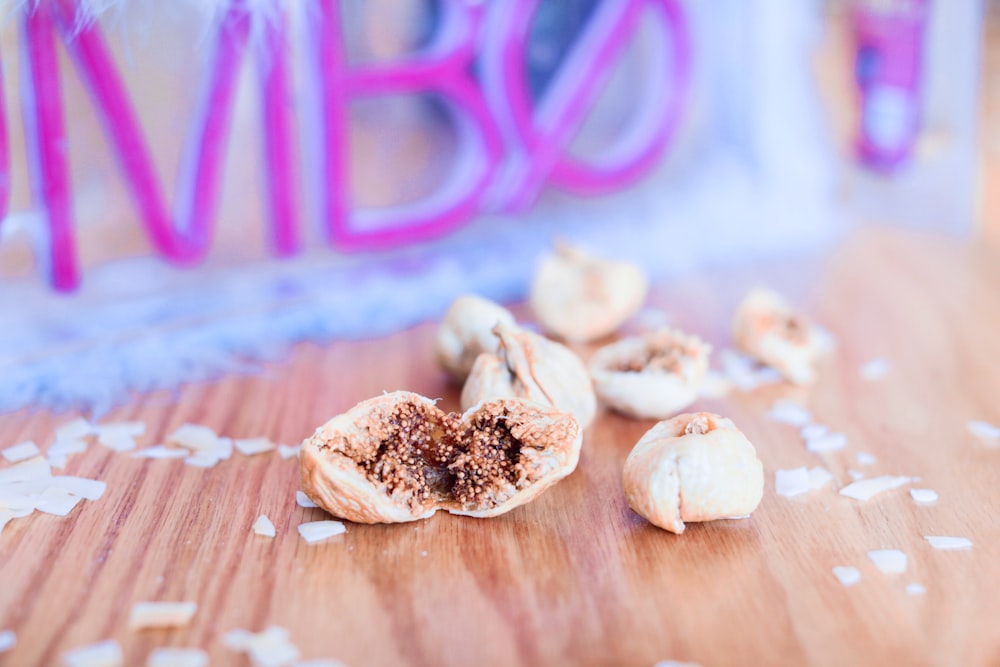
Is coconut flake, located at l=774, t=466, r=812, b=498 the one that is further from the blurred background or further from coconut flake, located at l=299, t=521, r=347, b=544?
the blurred background

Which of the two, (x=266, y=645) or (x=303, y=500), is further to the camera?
(x=303, y=500)

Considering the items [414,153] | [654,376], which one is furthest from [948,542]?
[414,153]

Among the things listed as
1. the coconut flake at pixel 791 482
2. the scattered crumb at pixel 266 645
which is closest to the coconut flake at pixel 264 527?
the scattered crumb at pixel 266 645

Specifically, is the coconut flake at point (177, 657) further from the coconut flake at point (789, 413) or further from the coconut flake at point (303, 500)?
the coconut flake at point (789, 413)

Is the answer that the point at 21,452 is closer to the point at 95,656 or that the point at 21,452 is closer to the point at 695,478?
the point at 95,656

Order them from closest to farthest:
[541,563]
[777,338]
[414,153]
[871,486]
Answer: [541,563] → [871,486] → [777,338] → [414,153]

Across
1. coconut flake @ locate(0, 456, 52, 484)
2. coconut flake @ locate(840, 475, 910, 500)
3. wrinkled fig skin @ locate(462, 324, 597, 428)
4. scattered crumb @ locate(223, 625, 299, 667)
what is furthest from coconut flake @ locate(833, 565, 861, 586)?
coconut flake @ locate(0, 456, 52, 484)
